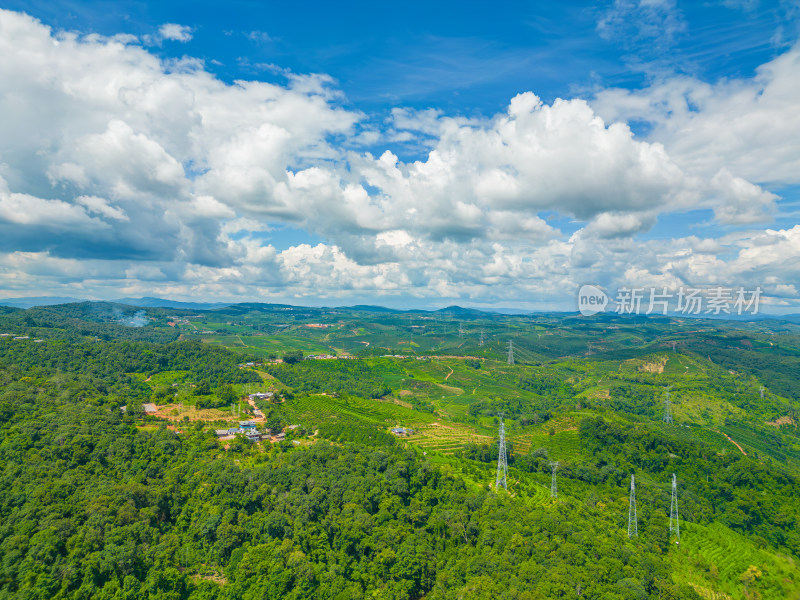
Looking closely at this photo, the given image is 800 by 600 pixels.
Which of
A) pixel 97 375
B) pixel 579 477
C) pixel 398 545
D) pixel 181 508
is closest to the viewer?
pixel 398 545

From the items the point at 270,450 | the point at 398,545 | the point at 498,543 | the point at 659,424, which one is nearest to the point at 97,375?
the point at 270,450

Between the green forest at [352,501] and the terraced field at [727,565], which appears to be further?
the terraced field at [727,565]

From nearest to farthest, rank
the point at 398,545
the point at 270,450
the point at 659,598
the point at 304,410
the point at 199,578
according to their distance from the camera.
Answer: the point at 659,598 < the point at 199,578 < the point at 398,545 < the point at 270,450 < the point at 304,410

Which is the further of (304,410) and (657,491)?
(304,410)

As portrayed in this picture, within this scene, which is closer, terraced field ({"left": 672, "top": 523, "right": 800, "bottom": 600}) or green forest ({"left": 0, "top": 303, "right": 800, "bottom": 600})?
green forest ({"left": 0, "top": 303, "right": 800, "bottom": 600})

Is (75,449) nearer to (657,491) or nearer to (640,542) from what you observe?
(640,542)

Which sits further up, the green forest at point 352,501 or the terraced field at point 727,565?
the green forest at point 352,501

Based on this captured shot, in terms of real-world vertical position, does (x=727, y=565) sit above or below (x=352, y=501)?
below

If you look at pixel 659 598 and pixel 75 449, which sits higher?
pixel 75 449

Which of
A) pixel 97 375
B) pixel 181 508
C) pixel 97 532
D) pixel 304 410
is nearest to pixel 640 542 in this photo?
pixel 181 508

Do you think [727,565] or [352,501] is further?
[727,565]

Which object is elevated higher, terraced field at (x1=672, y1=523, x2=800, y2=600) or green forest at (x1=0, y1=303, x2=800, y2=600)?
green forest at (x1=0, y1=303, x2=800, y2=600)
